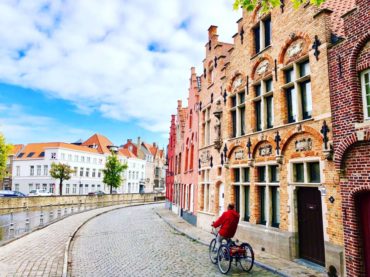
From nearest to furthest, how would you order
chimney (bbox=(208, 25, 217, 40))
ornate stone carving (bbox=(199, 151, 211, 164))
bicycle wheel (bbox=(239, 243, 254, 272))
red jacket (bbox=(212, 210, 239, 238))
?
bicycle wheel (bbox=(239, 243, 254, 272)) < red jacket (bbox=(212, 210, 239, 238)) < ornate stone carving (bbox=(199, 151, 211, 164)) < chimney (bbox=(208, 25, 217, 40))

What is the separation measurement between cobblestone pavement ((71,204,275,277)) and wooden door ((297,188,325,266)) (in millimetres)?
1646

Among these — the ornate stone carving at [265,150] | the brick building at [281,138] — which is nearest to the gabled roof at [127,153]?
the brick building at [281,138]

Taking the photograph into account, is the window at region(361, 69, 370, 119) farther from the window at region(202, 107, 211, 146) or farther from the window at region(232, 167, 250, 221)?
the window at region(202, 107, 211, 146)

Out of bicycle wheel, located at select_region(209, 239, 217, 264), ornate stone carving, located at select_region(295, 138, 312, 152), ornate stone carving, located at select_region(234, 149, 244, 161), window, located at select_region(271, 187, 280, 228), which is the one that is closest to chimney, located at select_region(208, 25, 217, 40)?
ornate stone carving, located at select_region(234, 149, 244, 161)

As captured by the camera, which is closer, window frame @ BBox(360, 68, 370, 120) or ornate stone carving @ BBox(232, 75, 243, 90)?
window frame @ BBox(360, 68, 370, 120)

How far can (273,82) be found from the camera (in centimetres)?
1120

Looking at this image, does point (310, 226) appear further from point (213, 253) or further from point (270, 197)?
point (213, 253)

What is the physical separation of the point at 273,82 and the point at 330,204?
488cm

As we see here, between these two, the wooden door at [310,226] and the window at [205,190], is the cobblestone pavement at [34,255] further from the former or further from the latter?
the window at [205,190]

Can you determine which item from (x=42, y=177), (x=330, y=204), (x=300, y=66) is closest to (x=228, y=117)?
(x=300, y=66)

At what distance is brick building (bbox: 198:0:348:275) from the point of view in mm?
8711

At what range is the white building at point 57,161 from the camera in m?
53.6

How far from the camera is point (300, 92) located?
1005 centimetres

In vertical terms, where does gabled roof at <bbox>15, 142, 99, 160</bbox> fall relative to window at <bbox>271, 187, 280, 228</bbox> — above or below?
above
